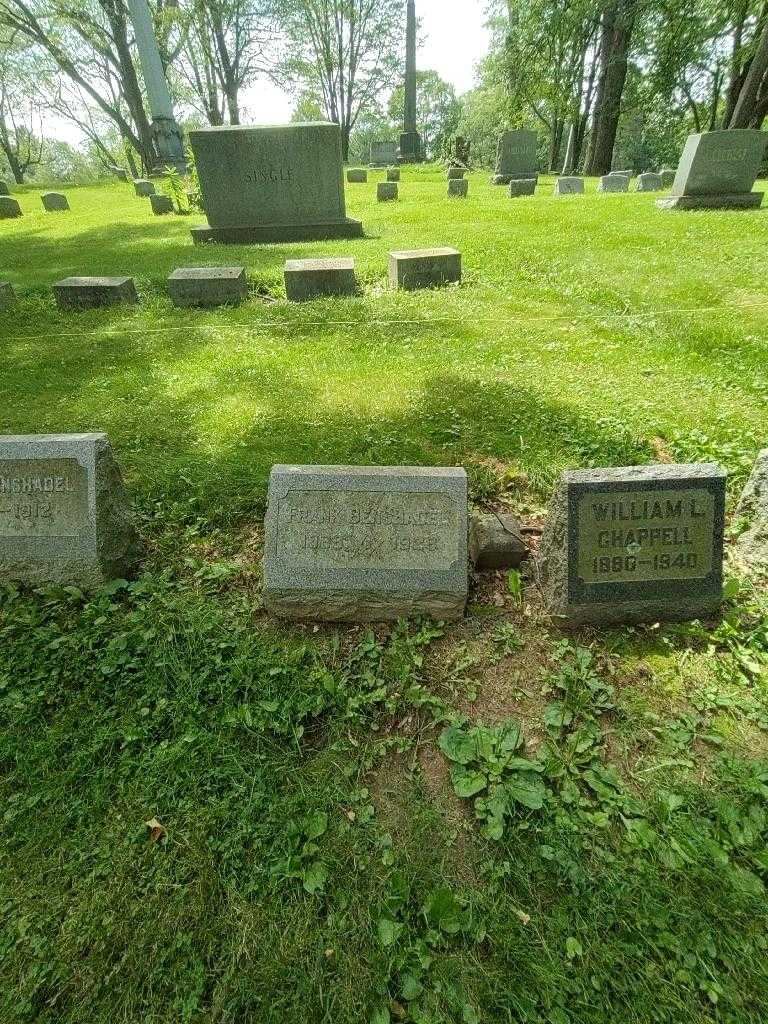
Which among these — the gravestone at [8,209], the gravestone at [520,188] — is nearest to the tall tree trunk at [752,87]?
the gravestone at [520,188]

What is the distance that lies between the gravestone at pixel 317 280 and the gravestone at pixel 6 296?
4.15 metres

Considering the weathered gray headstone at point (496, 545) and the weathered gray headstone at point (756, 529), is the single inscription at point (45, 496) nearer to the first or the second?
the weathered gray headstone at point (496, 545)

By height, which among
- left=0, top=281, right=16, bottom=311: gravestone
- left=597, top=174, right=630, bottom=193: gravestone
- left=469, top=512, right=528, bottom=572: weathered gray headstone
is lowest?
left=469, top=512, right=528, bottom=572: weathered gray headstone

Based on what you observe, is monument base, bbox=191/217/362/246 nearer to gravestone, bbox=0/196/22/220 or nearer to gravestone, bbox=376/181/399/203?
gravestone, bbox=376/181/399/203

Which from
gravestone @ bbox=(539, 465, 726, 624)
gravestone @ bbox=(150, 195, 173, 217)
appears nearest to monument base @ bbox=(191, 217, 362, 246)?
gravestone @ bbox=(150, 195, 173, 217)

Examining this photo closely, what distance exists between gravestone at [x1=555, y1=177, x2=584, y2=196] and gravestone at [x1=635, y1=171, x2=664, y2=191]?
2.42 meters

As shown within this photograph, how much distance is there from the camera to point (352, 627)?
111 inches

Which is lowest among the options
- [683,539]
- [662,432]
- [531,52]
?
[662,432]

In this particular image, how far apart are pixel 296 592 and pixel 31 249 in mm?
13526

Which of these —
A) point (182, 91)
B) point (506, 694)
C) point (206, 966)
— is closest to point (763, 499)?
point (506, 694)

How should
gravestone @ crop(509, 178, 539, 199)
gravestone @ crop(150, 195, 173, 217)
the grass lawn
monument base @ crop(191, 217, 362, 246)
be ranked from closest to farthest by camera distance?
1. the grass lawn
2. monument base @ crop(191, 217, 362, 246)
3. gravestone @ crop(150, 195, 173, 217)
4. gravestone @ crop(509, 178, 539, 199)

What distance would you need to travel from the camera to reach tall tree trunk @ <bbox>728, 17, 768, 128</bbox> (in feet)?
50.4

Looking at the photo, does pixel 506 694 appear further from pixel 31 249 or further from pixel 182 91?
pixel 182 91

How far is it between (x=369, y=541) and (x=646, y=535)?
4.37ft
